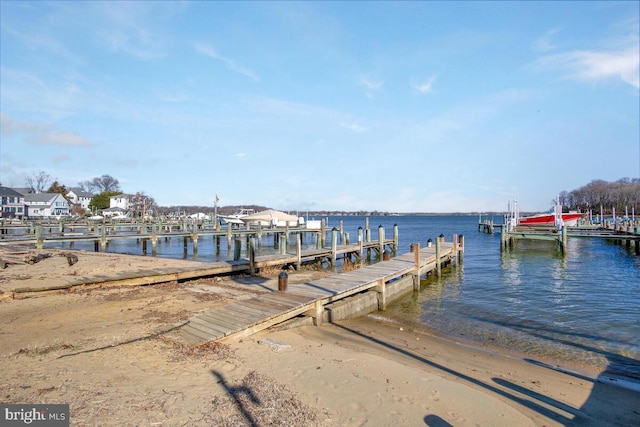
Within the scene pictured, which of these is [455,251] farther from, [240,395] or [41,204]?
[41,204]

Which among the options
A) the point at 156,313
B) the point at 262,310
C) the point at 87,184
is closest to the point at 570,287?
the point at 262,310

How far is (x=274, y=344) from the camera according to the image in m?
8.17

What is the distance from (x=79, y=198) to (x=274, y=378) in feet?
394

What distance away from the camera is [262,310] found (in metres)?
9.40

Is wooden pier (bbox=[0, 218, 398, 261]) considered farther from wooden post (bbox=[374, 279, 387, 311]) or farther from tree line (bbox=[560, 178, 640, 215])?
tree line (bbox=[560, 178, 640, 215])

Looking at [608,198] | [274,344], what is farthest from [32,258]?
[608,198]

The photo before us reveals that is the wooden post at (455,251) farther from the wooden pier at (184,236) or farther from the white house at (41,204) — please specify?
the white house at (41,204)

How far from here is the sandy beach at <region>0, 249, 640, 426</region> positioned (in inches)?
203

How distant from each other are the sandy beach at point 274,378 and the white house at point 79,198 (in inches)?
4261

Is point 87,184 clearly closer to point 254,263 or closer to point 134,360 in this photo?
point 254,263

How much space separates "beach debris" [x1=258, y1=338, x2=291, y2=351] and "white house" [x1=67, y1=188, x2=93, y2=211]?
111 m

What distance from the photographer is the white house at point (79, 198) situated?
337ft

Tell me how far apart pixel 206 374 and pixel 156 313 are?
4.54 meters

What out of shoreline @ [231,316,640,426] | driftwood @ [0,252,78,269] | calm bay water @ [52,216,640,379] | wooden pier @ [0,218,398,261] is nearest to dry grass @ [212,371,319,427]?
shoreline @ [231,316,640,426]
